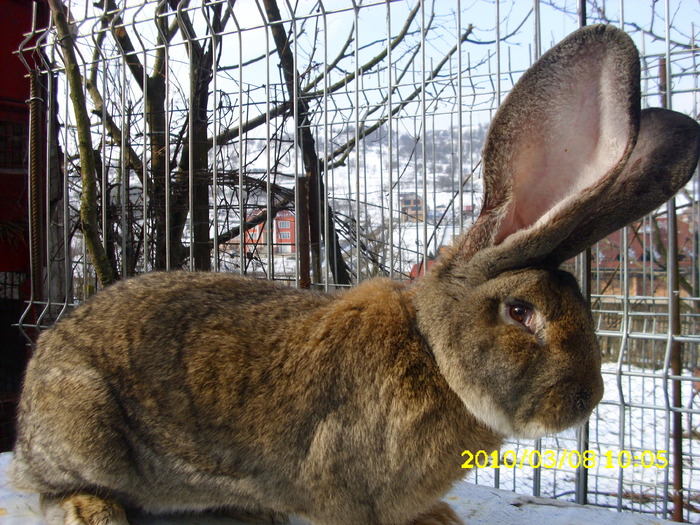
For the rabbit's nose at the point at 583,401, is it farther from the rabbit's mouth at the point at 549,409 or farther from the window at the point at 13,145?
the window at the point at 13,145

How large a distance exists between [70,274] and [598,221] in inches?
143

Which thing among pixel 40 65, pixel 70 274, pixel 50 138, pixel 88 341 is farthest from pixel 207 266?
pixel 88 341

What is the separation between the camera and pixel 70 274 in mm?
4004

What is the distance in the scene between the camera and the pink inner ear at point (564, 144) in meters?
1.33

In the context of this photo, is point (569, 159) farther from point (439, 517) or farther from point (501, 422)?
point (439, 517)

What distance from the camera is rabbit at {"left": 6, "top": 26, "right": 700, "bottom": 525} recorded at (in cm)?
144

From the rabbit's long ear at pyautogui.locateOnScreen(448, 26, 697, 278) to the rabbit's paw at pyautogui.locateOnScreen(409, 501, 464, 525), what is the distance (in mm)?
850

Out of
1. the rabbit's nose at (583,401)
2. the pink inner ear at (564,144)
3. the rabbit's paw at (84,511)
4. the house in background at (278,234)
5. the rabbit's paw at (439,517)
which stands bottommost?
the rabbit's paw at (439,517)

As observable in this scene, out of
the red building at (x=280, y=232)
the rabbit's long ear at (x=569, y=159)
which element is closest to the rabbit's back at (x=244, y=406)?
the rabbit's long ear at (x=569, y=159)

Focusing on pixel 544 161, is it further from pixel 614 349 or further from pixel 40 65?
pixel 614 349

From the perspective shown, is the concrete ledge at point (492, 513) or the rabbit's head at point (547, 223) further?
the concrete ledge at point (492, 513)

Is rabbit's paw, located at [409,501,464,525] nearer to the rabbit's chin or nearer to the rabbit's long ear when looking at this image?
the rabbit's chin

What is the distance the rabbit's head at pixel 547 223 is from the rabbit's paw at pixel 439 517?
487mm

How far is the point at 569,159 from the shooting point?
149 centimetres
